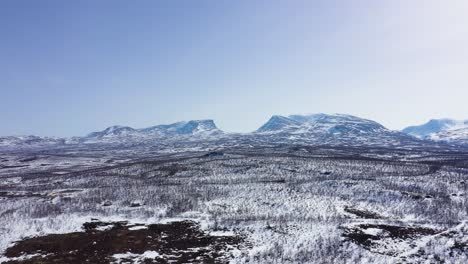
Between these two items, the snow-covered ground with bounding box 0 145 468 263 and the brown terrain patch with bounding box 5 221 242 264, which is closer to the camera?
the brown terrain patch with bounding box 5 221 242 264

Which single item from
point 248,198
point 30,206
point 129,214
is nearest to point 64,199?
point 30,206

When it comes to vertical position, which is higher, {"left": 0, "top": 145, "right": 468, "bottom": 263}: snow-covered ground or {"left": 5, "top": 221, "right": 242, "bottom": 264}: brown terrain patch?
Result: {"left": 5, "top": 221, "right": 242, "bottom": 264}: brown terrain patch

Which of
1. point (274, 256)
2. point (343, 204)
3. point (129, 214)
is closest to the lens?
point (274, 256)

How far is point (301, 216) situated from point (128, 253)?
27.2 meters

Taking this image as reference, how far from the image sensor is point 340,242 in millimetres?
40344

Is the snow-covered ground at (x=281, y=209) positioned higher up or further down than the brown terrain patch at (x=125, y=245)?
further down

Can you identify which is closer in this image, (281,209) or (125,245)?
(125,245)

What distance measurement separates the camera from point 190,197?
69.1 meters

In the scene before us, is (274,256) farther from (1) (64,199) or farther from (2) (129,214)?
(1) (64,199)

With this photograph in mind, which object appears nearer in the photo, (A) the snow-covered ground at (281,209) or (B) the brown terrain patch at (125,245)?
(B) the brown terrain patch at (125,245)

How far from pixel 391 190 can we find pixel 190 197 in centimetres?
4326

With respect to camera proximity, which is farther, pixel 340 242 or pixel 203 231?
pixel 203 231

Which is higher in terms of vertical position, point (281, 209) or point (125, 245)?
point (125, 245)

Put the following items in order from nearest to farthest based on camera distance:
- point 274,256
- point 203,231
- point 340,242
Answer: point 274,256 → point 340,242 → point 203,231
